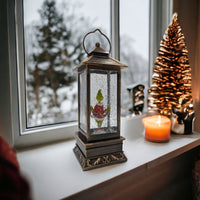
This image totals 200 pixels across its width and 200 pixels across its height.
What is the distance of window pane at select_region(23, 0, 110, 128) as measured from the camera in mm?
753

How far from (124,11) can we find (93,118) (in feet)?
2.72

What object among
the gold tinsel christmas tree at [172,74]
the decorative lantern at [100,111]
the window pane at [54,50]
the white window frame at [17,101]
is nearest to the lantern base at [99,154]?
the decorative lantern at [100,111]

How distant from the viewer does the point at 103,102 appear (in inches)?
21.8

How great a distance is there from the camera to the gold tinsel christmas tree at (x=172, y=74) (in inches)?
33.9

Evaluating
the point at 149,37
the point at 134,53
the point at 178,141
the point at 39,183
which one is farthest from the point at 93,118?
the point at 149,37

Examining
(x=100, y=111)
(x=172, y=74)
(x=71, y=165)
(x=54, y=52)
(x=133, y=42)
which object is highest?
(x=133, y=42)

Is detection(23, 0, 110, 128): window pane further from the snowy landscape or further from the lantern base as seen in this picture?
the lantern base

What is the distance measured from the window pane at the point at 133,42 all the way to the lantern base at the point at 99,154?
502mm

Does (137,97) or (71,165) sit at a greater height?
(137,97)

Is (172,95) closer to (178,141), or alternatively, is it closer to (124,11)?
(178,141)

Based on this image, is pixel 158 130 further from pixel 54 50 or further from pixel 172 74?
pixel 54 50

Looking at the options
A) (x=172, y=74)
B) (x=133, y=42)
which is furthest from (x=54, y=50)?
(x=172, y=74)

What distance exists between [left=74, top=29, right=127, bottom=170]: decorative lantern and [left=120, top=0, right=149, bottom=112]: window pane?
0.47 m

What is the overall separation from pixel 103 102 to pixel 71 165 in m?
0.26
